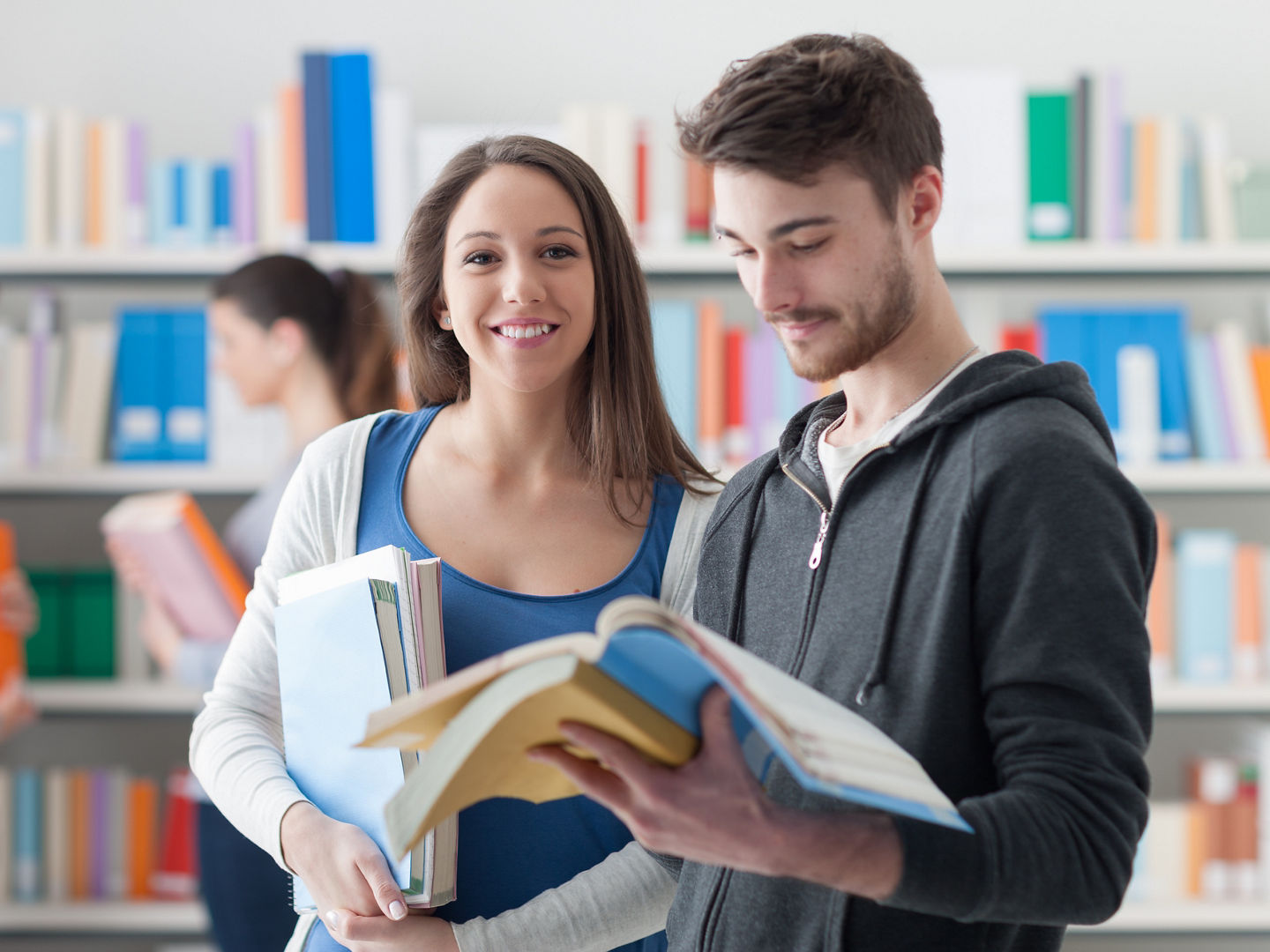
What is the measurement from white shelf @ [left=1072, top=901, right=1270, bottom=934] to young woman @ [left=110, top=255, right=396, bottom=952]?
1.80 m

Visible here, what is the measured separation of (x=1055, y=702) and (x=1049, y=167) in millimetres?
1947

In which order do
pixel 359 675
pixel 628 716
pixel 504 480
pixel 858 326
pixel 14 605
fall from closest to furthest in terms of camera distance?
pixel 628 716
pixel 858 326
pixel 359 675
pixel 504 480
pixel 14 605

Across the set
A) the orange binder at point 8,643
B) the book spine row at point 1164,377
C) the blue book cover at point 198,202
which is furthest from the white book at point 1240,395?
the orange binder at point 8,643

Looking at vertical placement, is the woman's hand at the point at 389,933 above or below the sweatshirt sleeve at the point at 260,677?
below

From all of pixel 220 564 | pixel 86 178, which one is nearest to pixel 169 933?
pixel 220 564

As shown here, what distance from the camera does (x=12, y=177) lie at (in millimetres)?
2428

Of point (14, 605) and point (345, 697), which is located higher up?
point (345, 697)

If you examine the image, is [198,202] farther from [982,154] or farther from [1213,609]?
[1213,609]

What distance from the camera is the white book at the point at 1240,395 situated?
7.77 feet

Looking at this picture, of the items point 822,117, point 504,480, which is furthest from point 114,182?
point 822,117

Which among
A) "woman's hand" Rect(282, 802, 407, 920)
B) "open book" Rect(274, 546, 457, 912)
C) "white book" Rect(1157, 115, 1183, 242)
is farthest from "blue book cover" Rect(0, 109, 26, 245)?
"white book" Rect(1157, 115, 1183, 242)

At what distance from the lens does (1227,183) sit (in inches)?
94.7

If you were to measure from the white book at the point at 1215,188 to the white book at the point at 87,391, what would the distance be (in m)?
2.33

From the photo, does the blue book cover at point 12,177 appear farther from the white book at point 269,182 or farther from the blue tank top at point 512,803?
the blue tank top at point 512,803
